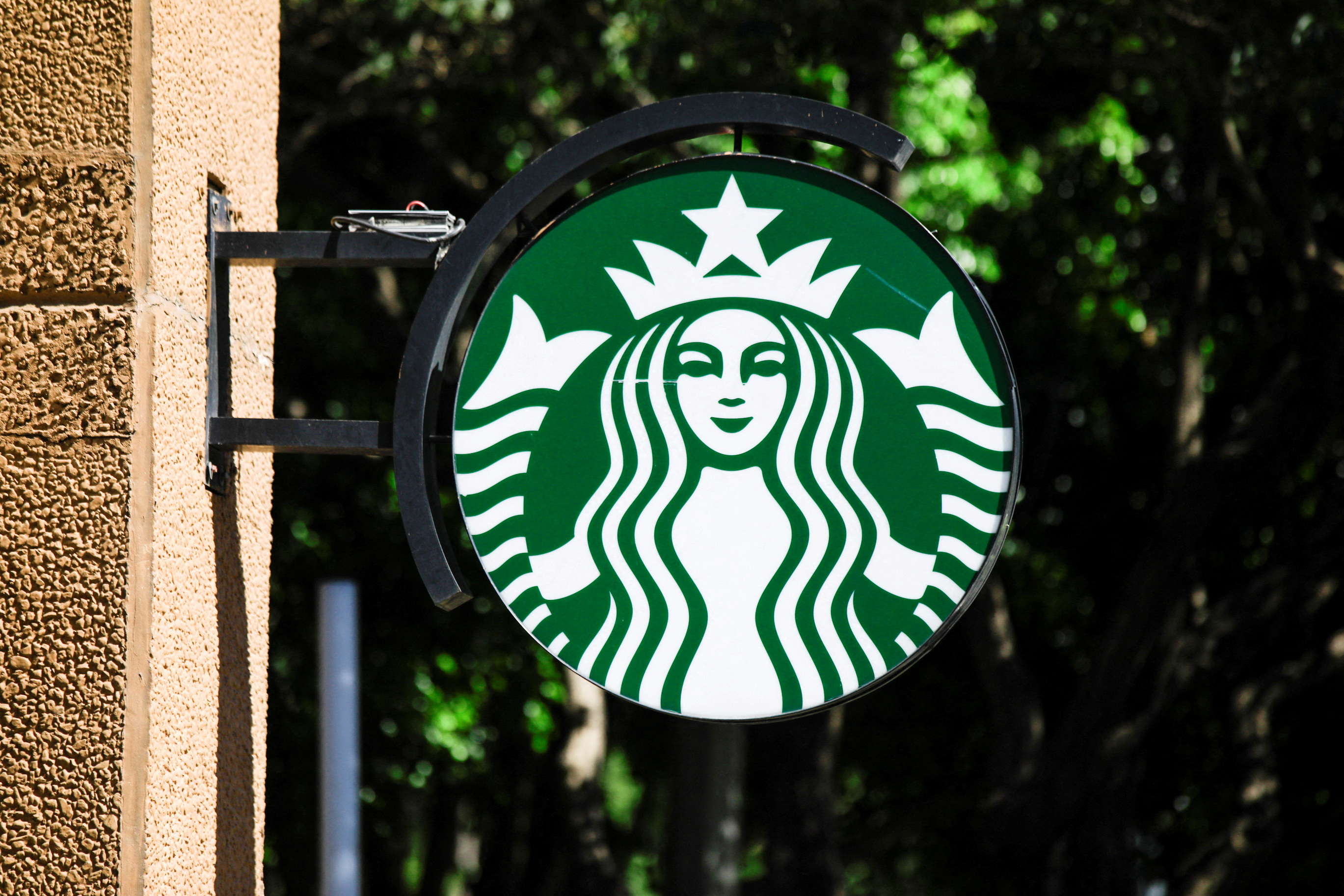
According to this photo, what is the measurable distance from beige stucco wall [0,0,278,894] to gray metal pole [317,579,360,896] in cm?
41

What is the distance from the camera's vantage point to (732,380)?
244cm

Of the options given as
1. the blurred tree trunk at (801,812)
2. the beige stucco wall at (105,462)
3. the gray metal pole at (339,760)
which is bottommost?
the blurred tree trunk at (801,812)

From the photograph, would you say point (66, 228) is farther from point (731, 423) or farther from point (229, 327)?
point (731, 423)

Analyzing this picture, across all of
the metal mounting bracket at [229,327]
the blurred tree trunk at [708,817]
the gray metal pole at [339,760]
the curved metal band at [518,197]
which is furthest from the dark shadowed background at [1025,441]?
the metal mounting bracket at [229,327]

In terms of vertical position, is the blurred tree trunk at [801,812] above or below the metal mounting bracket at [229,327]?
below

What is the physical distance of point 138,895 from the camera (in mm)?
2324

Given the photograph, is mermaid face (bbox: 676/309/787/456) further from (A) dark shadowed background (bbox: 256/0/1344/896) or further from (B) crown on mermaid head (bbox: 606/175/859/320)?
(A) dark shadowed background (bbox: 256/0/1344/896)

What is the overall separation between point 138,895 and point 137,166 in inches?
51.8

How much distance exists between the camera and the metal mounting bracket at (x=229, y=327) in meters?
2.56

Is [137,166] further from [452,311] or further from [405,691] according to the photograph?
[405,691]

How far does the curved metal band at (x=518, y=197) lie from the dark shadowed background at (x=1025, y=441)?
12.1 ft

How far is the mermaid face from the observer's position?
2436mm

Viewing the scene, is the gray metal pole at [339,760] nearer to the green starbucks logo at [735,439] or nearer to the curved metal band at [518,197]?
the curved metal band at [518,197]

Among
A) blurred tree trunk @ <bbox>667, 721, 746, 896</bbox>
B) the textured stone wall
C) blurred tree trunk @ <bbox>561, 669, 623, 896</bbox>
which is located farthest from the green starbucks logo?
blurred tree trunk @ <bbox>561, 669, 623, 896</bbox>
